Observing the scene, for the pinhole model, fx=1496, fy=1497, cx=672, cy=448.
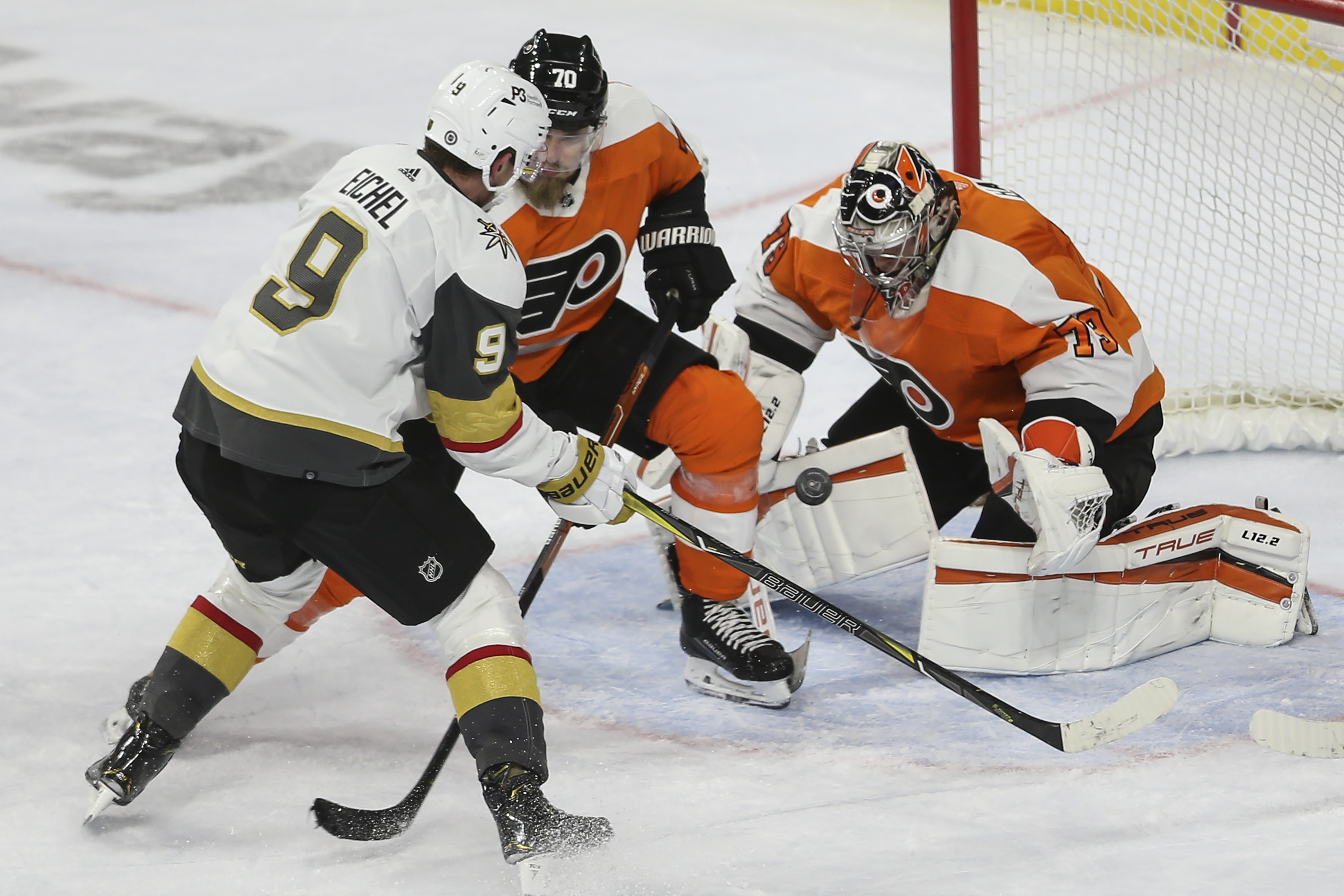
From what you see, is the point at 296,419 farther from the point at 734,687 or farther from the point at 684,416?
the point at 734,687

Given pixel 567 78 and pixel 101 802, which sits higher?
pixel 567 78

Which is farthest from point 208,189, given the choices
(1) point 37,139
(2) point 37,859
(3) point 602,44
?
(2) point 37,859

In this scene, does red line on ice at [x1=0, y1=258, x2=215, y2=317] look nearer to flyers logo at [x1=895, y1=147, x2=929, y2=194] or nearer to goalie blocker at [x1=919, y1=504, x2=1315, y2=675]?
flyers logo at [x1=895, y1=147, x2=929, y2=194]

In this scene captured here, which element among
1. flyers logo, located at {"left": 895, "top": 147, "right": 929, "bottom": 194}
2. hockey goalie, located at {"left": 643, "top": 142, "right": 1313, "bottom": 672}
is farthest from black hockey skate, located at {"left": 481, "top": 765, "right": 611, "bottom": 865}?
flyers logo, located at {"left": 895, "top": 147, "right": 929, "bottom": 194}

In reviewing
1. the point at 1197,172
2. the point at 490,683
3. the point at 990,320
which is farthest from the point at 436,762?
the point at 1197,172

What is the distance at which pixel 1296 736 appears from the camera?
2.40 metres

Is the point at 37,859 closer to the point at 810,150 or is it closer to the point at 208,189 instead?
the point at 208,189

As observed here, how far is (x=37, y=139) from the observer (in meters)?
6.18

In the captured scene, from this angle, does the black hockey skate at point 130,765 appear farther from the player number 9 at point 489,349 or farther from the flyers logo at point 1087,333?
the flyers logo at point 1087,333

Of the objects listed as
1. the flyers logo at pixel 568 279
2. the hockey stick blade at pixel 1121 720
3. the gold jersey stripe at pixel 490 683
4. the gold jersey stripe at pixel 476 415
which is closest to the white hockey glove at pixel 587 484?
the gold jersey stripe at pixel 476 415

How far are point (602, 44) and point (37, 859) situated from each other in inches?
222

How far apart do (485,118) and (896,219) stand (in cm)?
82

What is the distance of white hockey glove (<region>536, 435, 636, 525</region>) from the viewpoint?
7.91 feet

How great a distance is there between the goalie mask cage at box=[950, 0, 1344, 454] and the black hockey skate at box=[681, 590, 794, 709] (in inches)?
57.0
